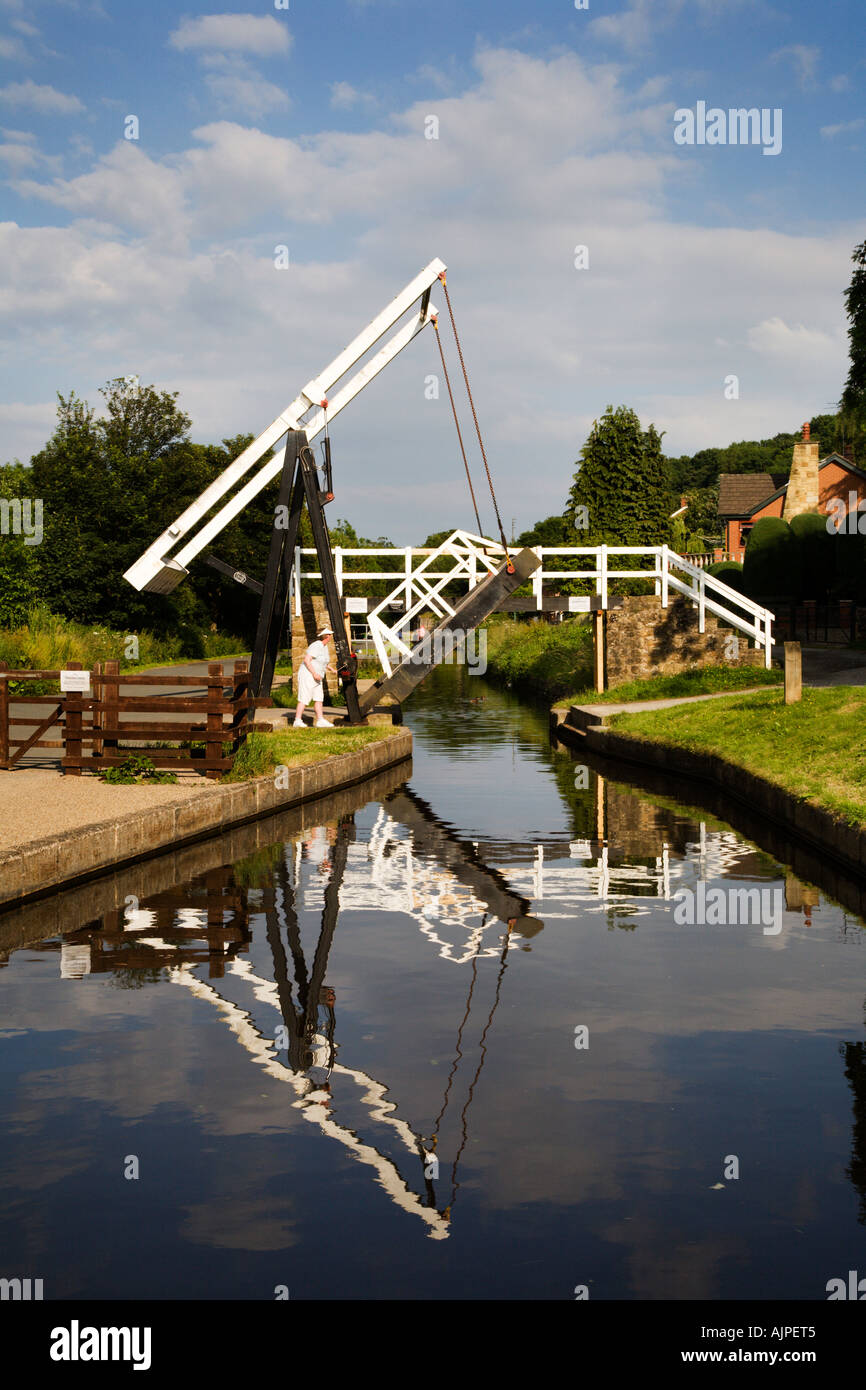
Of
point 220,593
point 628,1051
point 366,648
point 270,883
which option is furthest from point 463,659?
point 628,1051

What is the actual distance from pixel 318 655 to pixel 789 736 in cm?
815

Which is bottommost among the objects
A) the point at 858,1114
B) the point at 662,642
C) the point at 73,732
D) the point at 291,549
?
the point at 858,1114

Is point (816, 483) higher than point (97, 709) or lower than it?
higher

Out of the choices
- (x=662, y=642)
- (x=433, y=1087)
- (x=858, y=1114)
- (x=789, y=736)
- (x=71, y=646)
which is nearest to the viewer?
(x=858, y=1114)

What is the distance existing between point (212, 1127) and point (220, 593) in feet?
194

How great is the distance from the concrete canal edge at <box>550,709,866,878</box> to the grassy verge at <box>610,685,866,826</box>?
117 mm

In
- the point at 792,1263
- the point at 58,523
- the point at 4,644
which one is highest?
the point at 58,523

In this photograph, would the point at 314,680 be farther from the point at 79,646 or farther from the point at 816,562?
the point at 816,562

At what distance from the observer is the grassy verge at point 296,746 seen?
680 inches

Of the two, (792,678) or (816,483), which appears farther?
(816,483)

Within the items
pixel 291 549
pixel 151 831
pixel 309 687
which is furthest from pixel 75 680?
pixel 291 549

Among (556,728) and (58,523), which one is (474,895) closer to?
(556,728)

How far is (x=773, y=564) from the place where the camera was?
5050cm

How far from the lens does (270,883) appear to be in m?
12.3
